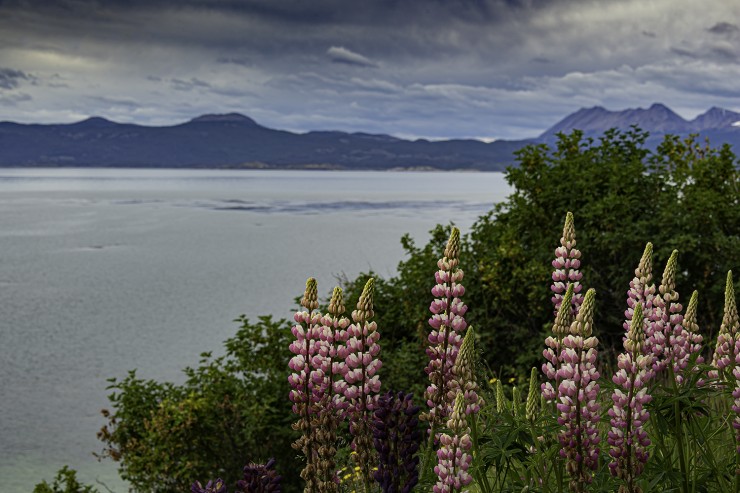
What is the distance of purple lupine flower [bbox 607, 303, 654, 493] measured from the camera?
9.11 feet

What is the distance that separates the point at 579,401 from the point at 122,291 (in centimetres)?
3765

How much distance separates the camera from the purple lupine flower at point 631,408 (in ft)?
9.11

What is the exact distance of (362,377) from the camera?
3.28 m

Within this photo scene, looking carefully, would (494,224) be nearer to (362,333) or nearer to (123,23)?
(362,333)

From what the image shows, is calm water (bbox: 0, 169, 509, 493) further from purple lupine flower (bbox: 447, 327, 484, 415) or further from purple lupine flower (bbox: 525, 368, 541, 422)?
purple lupine flower (bbox: 525, 368, 541, 422)

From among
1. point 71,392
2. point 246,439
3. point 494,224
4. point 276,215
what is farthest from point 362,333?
Result: point 276,215

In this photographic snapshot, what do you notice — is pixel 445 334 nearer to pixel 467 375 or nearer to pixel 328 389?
pixel 467 375

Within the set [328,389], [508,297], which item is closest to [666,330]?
[328,389]

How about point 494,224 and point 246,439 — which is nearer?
point 246,439

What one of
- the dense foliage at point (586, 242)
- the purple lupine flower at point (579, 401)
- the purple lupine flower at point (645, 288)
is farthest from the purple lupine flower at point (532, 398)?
the dense foliage at point (586, 242)

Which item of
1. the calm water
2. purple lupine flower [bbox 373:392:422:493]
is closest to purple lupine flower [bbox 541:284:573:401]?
purple lupine flower [bbox 373:392:422:493]

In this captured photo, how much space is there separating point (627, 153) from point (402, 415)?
12.2 meters

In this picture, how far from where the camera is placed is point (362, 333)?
10.5ft

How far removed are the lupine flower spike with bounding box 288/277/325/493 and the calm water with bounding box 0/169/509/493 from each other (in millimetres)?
13695
